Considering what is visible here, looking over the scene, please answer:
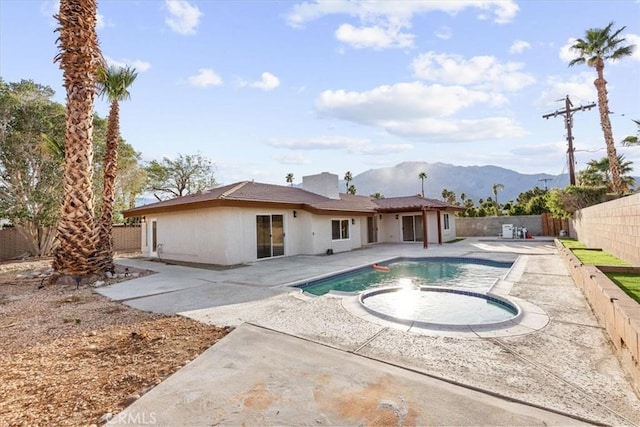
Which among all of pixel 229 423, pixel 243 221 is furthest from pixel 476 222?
pixel 229 423

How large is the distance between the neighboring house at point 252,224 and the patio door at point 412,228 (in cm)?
166

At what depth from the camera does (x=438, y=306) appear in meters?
7.71

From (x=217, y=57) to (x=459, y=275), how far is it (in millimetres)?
13504

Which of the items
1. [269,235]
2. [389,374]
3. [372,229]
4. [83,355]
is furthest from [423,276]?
[372,229]

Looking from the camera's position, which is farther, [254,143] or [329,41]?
[254,143]

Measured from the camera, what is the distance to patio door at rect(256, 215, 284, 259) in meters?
15.6

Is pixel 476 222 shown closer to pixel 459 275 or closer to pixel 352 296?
pixel 459 275

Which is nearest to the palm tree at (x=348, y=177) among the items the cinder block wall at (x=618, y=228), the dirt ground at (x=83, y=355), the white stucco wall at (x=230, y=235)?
the white stucco wall at (x=230, y=235)

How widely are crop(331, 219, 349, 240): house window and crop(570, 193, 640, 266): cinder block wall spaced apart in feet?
39.5

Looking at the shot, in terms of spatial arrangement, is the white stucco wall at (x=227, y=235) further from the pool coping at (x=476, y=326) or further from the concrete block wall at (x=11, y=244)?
the pool coping at (x=476, y=326)

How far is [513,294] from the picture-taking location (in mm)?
7676

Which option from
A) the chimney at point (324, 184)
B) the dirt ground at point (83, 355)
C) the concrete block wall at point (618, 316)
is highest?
the chimney at point (324, 184)

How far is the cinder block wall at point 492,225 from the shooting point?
89.8 ft

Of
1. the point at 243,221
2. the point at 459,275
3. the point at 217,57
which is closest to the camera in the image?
the point at 459,275
